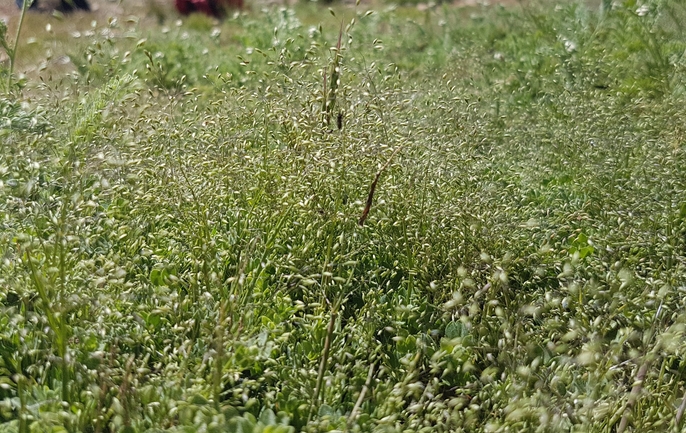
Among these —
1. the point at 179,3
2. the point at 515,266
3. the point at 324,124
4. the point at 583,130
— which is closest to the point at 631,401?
the point at 515,266

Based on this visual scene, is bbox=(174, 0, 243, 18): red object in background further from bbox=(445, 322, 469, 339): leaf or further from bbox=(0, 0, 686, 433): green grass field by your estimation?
bbox=(445, 322, 469, 339): leaf

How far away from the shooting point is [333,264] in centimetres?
245

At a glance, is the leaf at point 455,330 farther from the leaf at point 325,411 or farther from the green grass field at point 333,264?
the leaf at point 325,411

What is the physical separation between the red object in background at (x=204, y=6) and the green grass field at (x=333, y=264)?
4.55m

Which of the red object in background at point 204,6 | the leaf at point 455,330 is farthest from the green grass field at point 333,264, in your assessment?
the red object in background at point 204,6

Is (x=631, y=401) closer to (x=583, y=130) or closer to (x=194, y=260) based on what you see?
(x=194, y=260)

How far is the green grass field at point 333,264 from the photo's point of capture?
1.97 meters

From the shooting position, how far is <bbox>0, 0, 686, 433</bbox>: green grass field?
1.97m

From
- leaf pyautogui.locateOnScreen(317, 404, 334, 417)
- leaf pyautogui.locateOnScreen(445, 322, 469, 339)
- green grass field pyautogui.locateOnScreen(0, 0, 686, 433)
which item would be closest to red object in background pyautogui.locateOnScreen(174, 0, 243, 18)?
green grass field pyautogui.locateOnScreen(0, 0, 686, 433)

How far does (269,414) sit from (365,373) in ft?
1.47

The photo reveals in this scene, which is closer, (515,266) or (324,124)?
(515,266)

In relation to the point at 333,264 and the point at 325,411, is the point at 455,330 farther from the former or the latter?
the point at 325,411

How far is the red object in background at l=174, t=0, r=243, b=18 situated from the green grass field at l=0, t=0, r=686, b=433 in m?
4.55

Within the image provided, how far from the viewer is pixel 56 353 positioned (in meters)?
2.13
